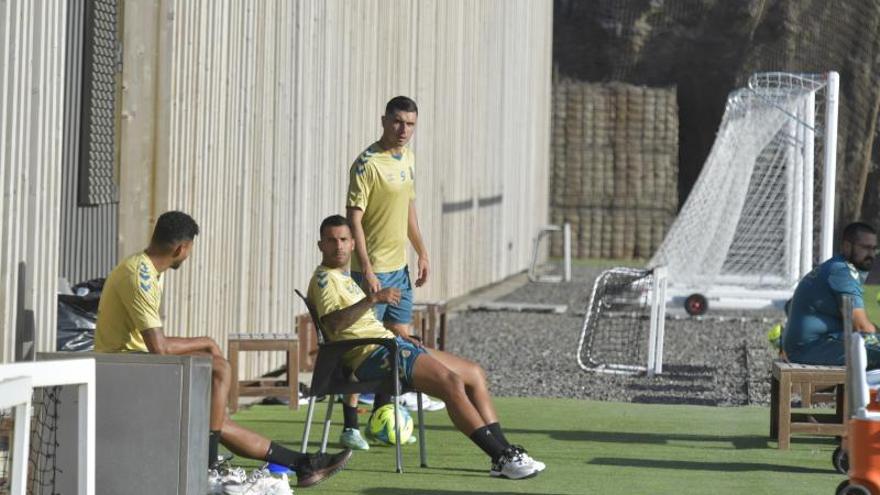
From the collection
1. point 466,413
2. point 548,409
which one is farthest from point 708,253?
point 466,413

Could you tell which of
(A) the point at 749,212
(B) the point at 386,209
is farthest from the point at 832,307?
(A) the point at 749,212

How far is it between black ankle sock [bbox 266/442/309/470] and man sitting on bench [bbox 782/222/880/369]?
10.1 ft

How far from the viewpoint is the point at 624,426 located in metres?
9.85

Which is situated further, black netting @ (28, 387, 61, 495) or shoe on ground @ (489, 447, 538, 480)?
shoe on ground @ (489, 447, 538, 480)

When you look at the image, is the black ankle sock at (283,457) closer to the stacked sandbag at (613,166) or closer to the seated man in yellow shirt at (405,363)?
the seated man in yellow shirt at (405,363)

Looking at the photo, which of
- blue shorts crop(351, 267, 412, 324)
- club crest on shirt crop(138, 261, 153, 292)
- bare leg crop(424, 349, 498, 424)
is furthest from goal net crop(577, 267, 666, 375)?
club crest on shirt crop(138, 261, 153, 292)

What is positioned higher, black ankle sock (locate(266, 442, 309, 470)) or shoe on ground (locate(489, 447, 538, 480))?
black ankle sock (locate(266, 442, 309, 470))

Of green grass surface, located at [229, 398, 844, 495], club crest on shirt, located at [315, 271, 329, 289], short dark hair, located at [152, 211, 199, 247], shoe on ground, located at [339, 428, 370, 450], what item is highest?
short dark hair, located at [152, 211, 199, 247]

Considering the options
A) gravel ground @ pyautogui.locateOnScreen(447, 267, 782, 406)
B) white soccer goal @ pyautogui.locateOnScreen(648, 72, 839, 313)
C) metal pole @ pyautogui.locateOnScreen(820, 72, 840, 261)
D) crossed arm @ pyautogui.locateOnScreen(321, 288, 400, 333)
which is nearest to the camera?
crossed arm @ pyautogui.locateOnScreen(321, 288, 400, 333)

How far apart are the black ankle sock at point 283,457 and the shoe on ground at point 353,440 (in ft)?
4.23

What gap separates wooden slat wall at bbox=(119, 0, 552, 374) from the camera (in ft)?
31.7

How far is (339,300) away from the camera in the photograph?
7848mm

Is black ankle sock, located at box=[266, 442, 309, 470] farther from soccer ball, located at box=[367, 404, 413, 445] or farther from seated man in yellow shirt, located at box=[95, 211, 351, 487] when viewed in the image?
soccer ball, located at box=[367, 404, 413, 445]

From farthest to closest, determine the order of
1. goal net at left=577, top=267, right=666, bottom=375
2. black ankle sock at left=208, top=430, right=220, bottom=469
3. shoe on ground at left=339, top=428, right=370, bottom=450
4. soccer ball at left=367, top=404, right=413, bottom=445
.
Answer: goal net at left=577, top=267, right=666, bottom=375
soccer ball at left=367, top=404, right=413, bottom=445
shoe on ground at left=339, top=428, right=370, bottom=450
black ankle sock at left=208, top=430, right=220, bottom=469
